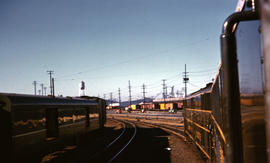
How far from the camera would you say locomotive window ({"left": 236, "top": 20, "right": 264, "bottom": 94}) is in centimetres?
225

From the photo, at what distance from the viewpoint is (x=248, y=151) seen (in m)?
2.58

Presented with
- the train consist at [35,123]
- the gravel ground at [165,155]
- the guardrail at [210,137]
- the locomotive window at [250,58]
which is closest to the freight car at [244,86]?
the locomotive window at [250,58]

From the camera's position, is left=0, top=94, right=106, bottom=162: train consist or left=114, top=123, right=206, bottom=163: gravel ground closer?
left=0, top=94, right=106, bottom=162: train consist

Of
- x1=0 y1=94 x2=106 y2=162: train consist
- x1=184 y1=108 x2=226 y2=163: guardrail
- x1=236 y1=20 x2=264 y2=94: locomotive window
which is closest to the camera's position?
x1=236 y1=20 x2=264 y2=94: locomotive window

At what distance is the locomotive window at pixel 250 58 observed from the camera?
225 centimetres

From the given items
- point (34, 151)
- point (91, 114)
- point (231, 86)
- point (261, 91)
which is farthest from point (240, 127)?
point (91, 114)

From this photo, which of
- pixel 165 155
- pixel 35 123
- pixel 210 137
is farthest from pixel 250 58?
pixel 35 123

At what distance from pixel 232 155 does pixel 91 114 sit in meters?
16.7

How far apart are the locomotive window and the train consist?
8012mm

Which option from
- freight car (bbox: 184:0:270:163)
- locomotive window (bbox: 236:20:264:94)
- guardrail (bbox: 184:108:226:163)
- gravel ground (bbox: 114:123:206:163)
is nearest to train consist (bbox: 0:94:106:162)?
gravel ground (bbox: 114:123:206:163)

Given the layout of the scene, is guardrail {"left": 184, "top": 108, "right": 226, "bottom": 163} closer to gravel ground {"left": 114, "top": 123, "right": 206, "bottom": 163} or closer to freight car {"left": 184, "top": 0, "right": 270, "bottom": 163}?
gravel ground {"left": 114, "top": 123, "right": 206, "bottom": 163}

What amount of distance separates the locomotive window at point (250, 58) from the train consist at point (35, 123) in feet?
26.3

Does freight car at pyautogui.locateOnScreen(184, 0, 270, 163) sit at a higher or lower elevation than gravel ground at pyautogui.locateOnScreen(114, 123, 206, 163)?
higher

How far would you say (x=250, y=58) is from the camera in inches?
99.9
